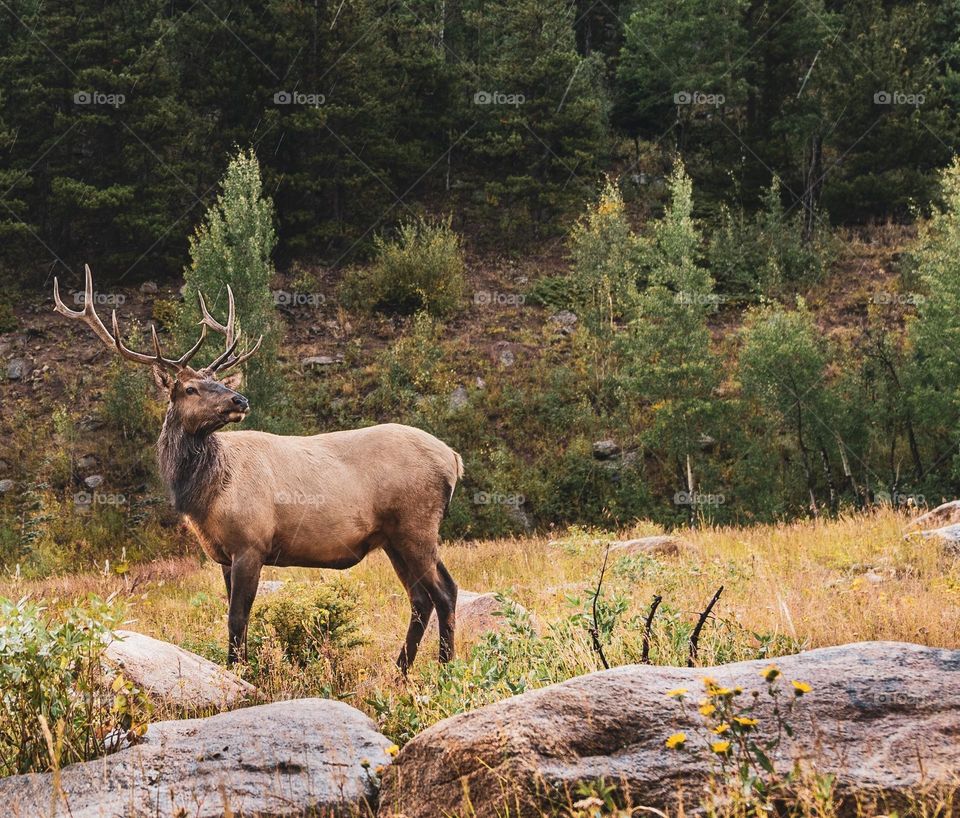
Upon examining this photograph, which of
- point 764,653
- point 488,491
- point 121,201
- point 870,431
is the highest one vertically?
point 121,201

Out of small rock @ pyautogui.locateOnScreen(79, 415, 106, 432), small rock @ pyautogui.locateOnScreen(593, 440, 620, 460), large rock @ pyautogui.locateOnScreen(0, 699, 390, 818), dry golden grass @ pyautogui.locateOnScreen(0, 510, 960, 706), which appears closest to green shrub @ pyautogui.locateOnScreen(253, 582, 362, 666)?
dry golden grass @ pyautogui.locateOnScreen(0, 510, 960, 706)

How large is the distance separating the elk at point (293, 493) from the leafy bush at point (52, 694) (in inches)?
112

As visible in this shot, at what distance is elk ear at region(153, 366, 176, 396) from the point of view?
7938 millimetres

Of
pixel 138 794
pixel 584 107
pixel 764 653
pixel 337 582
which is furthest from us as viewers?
pixel 584 107

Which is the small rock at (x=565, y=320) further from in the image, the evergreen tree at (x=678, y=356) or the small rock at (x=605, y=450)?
the evergreen tree at (x=678, y=356)

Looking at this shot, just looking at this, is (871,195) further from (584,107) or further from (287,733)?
(287,733)

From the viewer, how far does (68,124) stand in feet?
103

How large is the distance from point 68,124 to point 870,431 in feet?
83.4

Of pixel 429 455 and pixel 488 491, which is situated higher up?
pixel 429 455

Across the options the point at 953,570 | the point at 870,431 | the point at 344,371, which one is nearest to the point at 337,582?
the point at 953,570

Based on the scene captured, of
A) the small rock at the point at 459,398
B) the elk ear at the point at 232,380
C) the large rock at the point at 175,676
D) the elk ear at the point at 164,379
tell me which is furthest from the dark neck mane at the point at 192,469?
the small rock at the point at 459,398

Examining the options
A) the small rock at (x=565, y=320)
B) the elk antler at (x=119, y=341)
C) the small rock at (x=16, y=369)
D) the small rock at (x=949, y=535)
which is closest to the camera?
the elk antler at (x=119, y=341)

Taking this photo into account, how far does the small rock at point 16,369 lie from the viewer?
2888cm

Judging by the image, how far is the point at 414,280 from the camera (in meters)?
32.1
